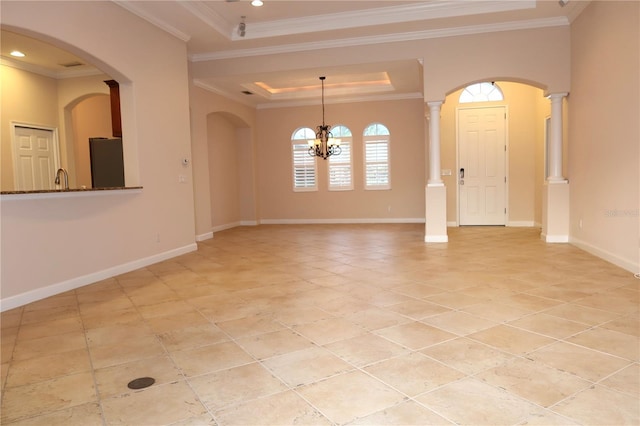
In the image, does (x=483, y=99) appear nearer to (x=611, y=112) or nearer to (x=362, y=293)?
(x=611, y=112)

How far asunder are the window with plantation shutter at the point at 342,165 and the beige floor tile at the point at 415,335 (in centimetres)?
760

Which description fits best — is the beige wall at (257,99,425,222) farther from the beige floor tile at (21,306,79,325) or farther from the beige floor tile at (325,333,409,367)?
the beige floor tile at (325,333,409,367)

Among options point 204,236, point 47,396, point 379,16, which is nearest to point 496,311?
point 47,396

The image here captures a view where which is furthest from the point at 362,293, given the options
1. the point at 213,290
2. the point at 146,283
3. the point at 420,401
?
the point at 146,283

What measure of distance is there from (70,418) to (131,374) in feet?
1.41

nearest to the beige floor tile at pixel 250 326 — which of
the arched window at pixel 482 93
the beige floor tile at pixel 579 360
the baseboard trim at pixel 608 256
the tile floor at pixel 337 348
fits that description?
the tile floor at pixel 337 348

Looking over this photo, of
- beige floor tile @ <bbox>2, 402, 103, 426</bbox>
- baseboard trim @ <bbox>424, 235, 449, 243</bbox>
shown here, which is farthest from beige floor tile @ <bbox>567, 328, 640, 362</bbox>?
baseboard trim @ <bbox>424, 235, 449, 243</bbox>

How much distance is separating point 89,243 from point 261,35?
398cm

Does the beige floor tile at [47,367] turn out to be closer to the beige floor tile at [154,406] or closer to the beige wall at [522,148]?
the beige floor tile at [154,406]

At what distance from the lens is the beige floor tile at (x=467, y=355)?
233 cm

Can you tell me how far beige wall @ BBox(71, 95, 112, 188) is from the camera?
319 inches

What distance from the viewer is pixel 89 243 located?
4562 millimetres

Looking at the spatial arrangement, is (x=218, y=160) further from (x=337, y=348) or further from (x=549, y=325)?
(x=549, y=325)

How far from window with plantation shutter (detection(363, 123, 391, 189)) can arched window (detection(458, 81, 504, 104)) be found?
2050 millimetres
